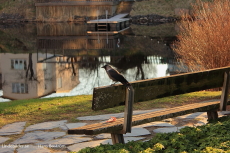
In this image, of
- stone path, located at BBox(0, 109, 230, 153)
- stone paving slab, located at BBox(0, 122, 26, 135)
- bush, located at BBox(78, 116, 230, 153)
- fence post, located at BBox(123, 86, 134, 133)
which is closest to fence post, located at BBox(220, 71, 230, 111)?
bush, located at BBox(78, 116, 230, 153)

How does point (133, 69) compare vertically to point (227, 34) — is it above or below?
below

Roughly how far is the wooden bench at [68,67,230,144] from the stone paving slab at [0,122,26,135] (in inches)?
78.9

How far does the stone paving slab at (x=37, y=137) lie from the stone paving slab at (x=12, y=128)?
0.29 metres

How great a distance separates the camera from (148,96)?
4984mm

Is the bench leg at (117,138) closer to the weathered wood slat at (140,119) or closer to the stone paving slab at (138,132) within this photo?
the weathered wood slat at (140,119)

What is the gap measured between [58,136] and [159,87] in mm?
1742

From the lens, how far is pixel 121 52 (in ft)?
78.6

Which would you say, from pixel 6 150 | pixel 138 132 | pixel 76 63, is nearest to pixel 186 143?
pixel 138 132

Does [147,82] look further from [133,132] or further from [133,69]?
[133,69]

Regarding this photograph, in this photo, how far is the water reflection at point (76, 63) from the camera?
15.4 m

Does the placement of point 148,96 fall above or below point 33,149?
above

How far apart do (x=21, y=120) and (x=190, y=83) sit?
10.4ft

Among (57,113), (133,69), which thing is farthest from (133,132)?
(133,69)

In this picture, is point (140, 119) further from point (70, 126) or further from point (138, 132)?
point (70, 126)
